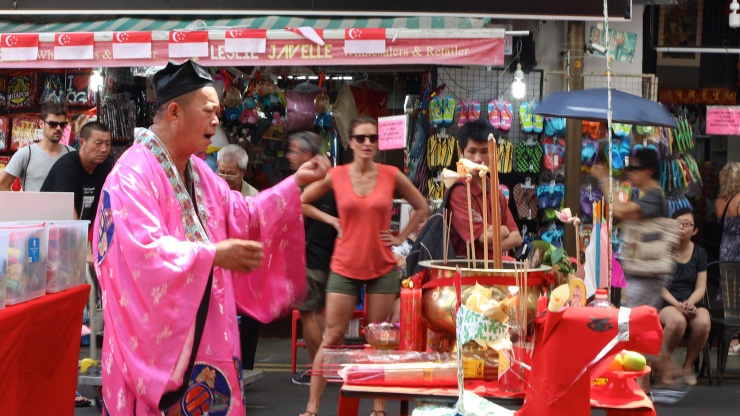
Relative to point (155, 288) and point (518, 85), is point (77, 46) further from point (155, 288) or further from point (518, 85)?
point (155, 288)

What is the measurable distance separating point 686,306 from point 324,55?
3514mm

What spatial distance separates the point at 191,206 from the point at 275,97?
600 centimetres

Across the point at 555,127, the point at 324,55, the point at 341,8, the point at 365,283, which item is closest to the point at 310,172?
the point at 365,283

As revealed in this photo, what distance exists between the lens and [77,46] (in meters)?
8.03

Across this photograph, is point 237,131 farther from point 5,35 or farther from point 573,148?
point 573,148

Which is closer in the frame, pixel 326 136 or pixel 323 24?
pixel 323 24

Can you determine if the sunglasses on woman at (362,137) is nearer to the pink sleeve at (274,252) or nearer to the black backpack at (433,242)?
the black backpack at (433,242)

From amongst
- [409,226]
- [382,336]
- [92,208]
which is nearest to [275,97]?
[92,208]

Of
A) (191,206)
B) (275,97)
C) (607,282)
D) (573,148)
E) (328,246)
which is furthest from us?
(275,97)

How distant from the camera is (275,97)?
9539 millimetres

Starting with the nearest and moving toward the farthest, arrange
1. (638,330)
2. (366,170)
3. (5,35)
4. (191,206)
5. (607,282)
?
(638,330) → (191,206) → (607,282) → (366,170) → (5,35)

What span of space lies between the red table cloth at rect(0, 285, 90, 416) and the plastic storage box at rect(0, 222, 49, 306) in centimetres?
5

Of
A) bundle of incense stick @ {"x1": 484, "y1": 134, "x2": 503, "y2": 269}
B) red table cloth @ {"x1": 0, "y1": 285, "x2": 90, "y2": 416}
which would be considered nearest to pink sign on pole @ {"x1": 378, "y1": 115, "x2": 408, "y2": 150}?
red table cloth @ {"x1": 0, "y1": 285, "x2": 90, "y2": 416}

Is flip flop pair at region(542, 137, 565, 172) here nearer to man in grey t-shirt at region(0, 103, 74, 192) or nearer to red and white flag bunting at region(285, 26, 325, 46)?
red and white flag bunting at region(285, 26, 325, 46)
